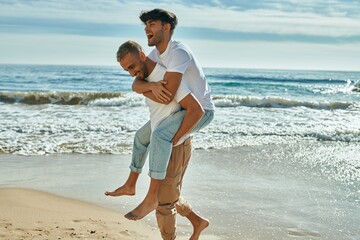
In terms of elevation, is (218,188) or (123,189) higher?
(123,189)

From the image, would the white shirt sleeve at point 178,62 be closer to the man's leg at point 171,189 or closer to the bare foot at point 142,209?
the man's leg at point 171,189

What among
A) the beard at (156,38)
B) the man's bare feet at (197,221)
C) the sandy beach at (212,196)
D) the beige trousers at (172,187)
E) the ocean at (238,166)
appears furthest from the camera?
the ocean at (238,166)

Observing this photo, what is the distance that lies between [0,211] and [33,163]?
8.64ft

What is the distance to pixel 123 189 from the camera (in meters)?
3.79

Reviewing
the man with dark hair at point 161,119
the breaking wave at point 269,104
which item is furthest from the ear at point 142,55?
the breaking wave at point 269,104

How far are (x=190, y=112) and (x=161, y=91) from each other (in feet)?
0.79

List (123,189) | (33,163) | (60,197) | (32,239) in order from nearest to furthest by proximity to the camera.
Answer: (123,189) → (32,239) → (60,197) → (33,163)

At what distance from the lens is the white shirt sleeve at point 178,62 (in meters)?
3.26

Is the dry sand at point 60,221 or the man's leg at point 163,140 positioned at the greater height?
the man's leg at point 163,140

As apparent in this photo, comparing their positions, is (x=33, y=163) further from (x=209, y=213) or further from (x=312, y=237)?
(x=312, y=237)

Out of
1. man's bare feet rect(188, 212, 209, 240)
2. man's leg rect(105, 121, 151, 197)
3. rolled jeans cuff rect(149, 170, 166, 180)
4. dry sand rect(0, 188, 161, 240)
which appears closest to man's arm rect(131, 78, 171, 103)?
man's leg rect(105, 121, 151, 197)

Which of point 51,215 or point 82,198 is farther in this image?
point 82,198

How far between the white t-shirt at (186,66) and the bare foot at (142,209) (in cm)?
74

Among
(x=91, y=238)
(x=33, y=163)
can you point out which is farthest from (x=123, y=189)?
(x=33, y=163)
